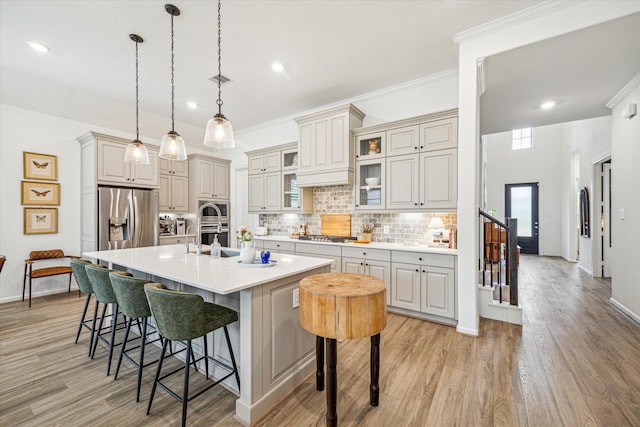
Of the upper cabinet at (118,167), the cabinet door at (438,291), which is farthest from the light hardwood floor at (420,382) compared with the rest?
the upper cabinet at (118,167)

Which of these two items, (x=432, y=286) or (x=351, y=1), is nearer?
(x=351, y=1)

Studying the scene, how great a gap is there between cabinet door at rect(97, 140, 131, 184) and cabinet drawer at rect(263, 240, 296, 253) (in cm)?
256

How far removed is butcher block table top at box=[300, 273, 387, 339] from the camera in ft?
5.06

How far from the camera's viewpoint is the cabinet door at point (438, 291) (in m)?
3.16

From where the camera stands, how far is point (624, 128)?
3.57 meters

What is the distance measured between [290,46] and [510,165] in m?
8.69

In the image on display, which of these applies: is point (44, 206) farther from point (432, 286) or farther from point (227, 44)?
point (432, 286)

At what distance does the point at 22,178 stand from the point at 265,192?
11.7ft

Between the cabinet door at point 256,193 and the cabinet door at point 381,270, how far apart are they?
8.28 ft

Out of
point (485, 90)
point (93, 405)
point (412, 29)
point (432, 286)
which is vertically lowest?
point (93, 405)

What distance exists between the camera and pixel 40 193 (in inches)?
168

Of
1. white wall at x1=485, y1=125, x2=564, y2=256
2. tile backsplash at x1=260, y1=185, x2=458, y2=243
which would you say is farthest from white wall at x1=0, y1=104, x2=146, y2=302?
white wall at x1=485, y1=125, x2=564, y2=256

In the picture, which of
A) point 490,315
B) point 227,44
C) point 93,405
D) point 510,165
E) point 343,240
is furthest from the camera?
point 510,165

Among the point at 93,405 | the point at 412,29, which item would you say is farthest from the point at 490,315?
the point at 93,405
